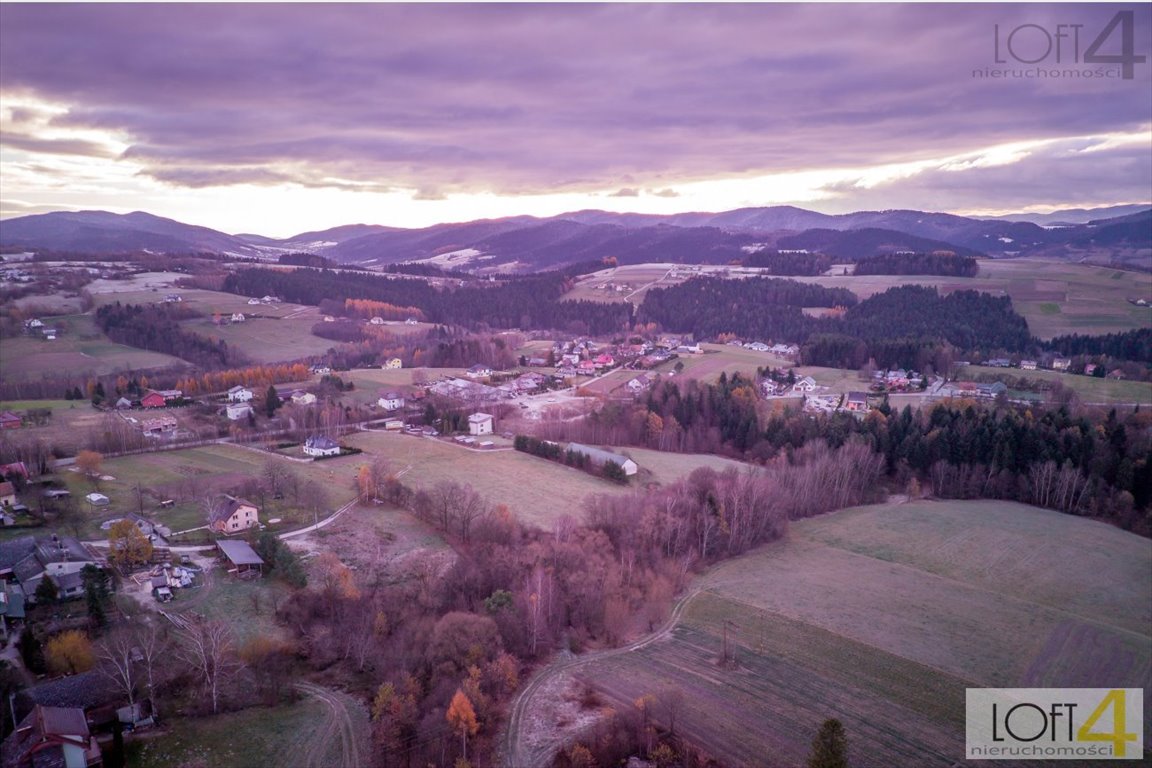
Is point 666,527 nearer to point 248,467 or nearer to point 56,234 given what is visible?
point 248,467

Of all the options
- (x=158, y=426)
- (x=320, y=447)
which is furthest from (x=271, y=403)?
(x=320, y=447)

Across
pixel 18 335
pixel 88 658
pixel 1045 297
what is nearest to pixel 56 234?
pixel 18 335

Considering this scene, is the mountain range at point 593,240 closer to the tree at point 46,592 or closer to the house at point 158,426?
the house at point 158,426

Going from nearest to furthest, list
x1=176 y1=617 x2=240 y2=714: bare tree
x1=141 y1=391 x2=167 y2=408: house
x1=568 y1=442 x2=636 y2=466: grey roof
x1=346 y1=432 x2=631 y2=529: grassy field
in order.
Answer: x1=176 y1=617 x2=240 y2=714: bare tree, x1=346 y1=432 x2=631 y2=529: grassy field, x1=568 y1=442 x2=636 y2=466: grey roof, x1=141 y1=391 x2=167 y2=408: house

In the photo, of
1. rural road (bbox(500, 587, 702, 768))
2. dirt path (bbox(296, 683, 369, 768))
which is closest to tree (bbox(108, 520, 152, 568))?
dirt path (bbox(296, 683, 369, 768))

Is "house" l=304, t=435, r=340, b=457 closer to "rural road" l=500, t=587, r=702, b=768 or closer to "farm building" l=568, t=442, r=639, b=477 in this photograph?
"farm building" l=568, t=442, r=639, b=477

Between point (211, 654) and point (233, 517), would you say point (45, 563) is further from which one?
point (211, 654)
